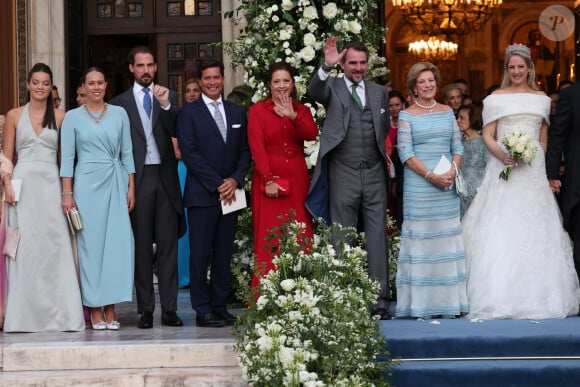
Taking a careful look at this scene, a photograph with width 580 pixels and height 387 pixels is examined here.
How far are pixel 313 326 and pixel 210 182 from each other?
2096mm

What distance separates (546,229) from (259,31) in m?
2.90

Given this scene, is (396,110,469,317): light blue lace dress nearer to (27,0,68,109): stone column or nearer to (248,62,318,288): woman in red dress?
(248,62,318,288): woman in red dress

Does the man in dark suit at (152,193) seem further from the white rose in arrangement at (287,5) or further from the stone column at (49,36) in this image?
the stone column at (49,36)

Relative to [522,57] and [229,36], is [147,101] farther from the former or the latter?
[229,36]

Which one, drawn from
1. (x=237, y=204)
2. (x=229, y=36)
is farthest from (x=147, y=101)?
(x=229, y=36)

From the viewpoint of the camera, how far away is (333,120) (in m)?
9.00

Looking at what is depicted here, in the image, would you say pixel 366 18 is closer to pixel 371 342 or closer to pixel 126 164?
pixel 126 164

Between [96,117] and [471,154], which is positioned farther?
[471,154]

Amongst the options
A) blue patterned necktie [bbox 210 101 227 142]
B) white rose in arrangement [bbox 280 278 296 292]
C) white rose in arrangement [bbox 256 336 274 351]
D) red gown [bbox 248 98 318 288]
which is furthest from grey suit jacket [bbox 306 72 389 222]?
white rose in arrangement [bbox 256 336 274 351]

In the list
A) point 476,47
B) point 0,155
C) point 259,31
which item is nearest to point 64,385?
point 0,155

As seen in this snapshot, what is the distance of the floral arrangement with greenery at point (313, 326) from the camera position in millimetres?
6910

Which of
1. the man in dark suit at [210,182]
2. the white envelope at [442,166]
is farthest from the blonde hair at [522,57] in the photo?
the man in dark suit at [210,182]

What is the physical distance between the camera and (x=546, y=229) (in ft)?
30.2

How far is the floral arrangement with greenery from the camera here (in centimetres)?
691
